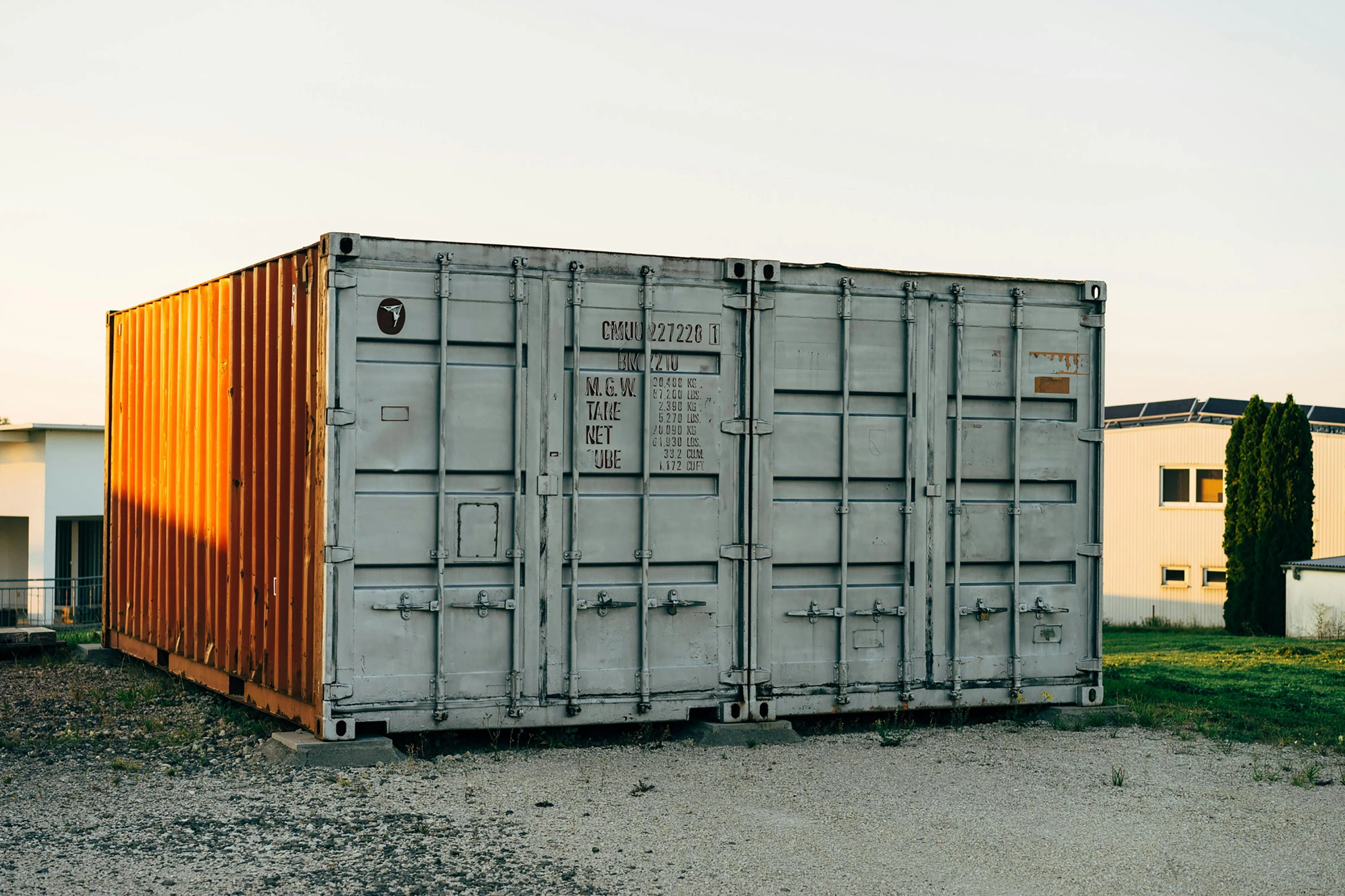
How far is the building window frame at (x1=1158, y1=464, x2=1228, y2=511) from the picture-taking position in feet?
126

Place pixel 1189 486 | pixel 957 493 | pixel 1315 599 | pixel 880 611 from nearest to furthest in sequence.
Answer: pixel 880 611 < pixel 957 493 < pixel 1315 599 < pixel 1189 486

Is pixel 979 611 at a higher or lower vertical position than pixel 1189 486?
→ lower

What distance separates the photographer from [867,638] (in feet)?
33.3

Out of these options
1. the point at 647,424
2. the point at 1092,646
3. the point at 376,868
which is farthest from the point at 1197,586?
the point at 376,868

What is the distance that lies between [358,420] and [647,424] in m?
2.02

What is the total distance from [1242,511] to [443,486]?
2727 centimetres

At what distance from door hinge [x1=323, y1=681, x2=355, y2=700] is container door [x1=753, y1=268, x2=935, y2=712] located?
9.69 ft

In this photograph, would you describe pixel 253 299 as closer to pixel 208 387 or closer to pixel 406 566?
pixel 208 387

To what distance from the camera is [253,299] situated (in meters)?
10.5

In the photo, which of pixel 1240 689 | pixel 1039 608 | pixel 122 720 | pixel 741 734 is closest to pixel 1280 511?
pixel 1240 689

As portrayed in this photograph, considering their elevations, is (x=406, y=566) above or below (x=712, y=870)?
above

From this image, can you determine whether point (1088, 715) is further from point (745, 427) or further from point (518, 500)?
point (518, 500)

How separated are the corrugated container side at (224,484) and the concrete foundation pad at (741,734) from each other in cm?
275

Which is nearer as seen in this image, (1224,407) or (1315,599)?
(1315,599)
